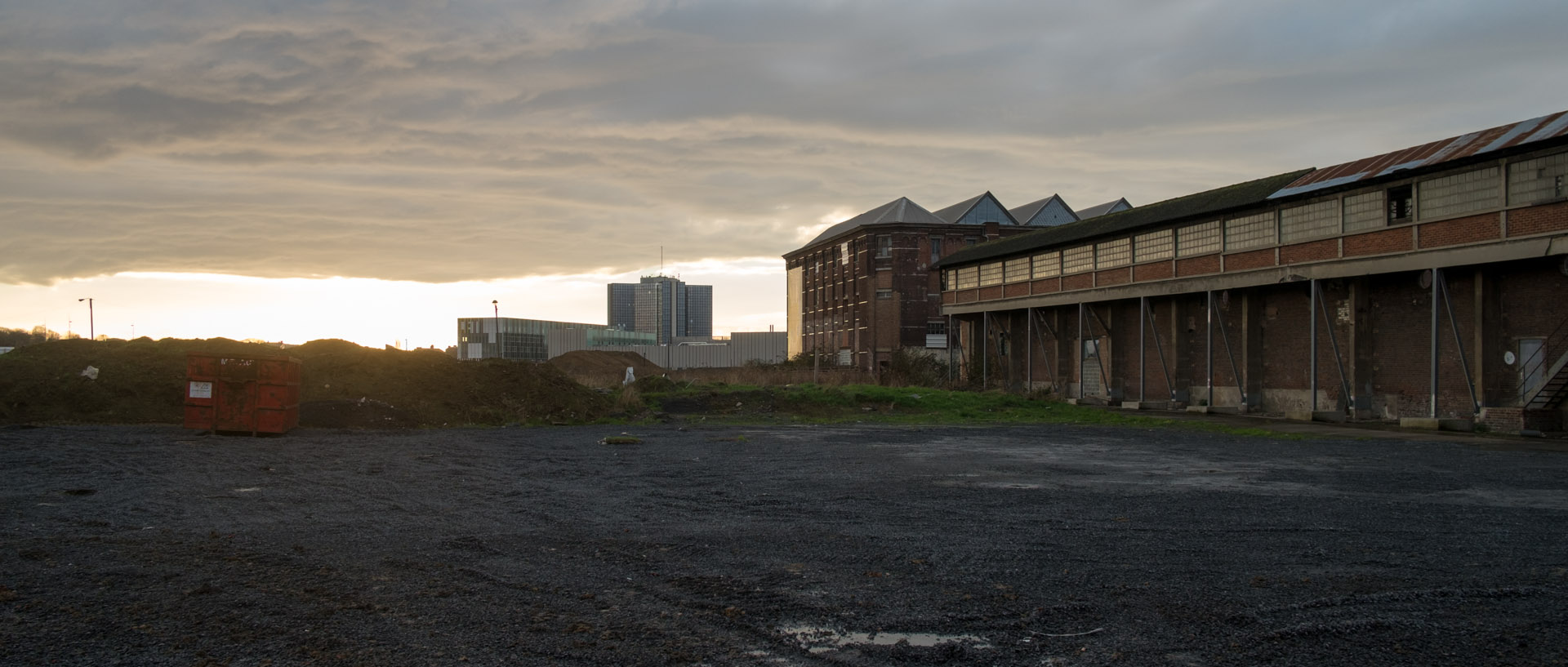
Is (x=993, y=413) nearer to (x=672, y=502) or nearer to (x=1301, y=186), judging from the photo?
(x=1301, y=186)

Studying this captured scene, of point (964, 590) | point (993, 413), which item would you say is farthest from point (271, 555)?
point (993, 413)

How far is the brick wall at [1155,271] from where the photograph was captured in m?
30.8

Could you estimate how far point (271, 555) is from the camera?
6.84 meters

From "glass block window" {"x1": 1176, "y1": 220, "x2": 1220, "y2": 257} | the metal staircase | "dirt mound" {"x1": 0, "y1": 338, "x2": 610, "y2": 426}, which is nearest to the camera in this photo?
the metal staircase

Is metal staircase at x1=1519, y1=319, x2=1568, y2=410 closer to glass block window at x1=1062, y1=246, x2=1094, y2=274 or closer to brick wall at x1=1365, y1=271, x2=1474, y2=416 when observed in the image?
brick wall at x1=1365, y1=271, x2=1474, y2=416

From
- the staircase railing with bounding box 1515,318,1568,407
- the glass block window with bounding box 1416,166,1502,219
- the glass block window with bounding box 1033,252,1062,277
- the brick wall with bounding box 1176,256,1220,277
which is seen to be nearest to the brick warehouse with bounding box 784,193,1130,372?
the glass block window with bounding box 1033,252,1062,277

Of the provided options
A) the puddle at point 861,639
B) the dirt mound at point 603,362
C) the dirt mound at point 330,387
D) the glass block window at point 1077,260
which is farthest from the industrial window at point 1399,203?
the dirt mound at point 603,362

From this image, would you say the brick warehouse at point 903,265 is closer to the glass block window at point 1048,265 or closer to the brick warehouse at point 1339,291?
the glass block window at point 1048,265

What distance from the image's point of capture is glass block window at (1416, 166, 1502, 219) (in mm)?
20394

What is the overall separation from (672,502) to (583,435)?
1066 cm

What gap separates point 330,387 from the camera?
79.1ft

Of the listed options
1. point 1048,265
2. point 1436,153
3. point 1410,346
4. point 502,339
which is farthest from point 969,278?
point 502,339

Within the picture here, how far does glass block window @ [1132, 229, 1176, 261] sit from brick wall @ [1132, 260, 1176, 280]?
196mm

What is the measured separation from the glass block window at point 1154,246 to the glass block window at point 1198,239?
29cm
